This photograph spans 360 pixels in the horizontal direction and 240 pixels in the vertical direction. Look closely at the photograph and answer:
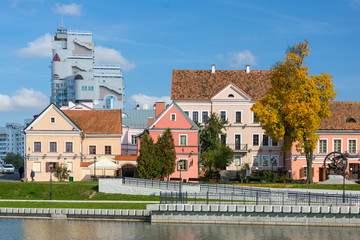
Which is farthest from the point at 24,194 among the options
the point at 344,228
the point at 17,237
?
the point at 344,228

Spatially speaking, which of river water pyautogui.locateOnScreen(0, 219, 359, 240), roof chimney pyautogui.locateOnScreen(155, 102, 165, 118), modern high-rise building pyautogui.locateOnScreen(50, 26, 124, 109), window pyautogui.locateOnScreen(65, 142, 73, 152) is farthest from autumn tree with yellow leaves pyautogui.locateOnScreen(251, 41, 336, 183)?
Result: modern high-rise building pyautogui.locateOnScreen(50, 26, 124, 109)

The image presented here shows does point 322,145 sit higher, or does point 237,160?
point 322,145

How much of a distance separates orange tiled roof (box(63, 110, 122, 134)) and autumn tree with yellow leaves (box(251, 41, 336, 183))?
20.2 m

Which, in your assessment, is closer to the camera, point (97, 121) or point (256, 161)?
point (97, 121)

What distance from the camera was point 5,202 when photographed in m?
42.8

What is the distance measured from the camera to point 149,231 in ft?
110

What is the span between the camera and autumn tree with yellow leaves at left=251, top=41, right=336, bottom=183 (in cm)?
5097

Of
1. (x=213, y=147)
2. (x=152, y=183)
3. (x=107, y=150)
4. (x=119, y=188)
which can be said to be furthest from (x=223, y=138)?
(x=119, y=188)

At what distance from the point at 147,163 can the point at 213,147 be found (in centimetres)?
1468

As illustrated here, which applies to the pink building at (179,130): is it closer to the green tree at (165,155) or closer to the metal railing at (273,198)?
the green tree at (165,155)

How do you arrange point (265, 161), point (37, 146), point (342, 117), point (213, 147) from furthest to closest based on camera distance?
point (265, 161) < point (213, 147) < point (342, 117) < point (37, 146)

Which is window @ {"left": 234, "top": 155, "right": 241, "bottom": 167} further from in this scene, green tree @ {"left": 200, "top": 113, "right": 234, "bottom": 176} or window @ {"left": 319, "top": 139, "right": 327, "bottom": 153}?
window @ {"left": 319, "top": 139, "right": 327, "bottom": 153}

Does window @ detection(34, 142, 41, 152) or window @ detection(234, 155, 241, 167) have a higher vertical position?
window @ detection(34, 142, 41, 152)

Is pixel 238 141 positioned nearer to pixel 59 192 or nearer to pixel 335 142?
pixel 335 142
